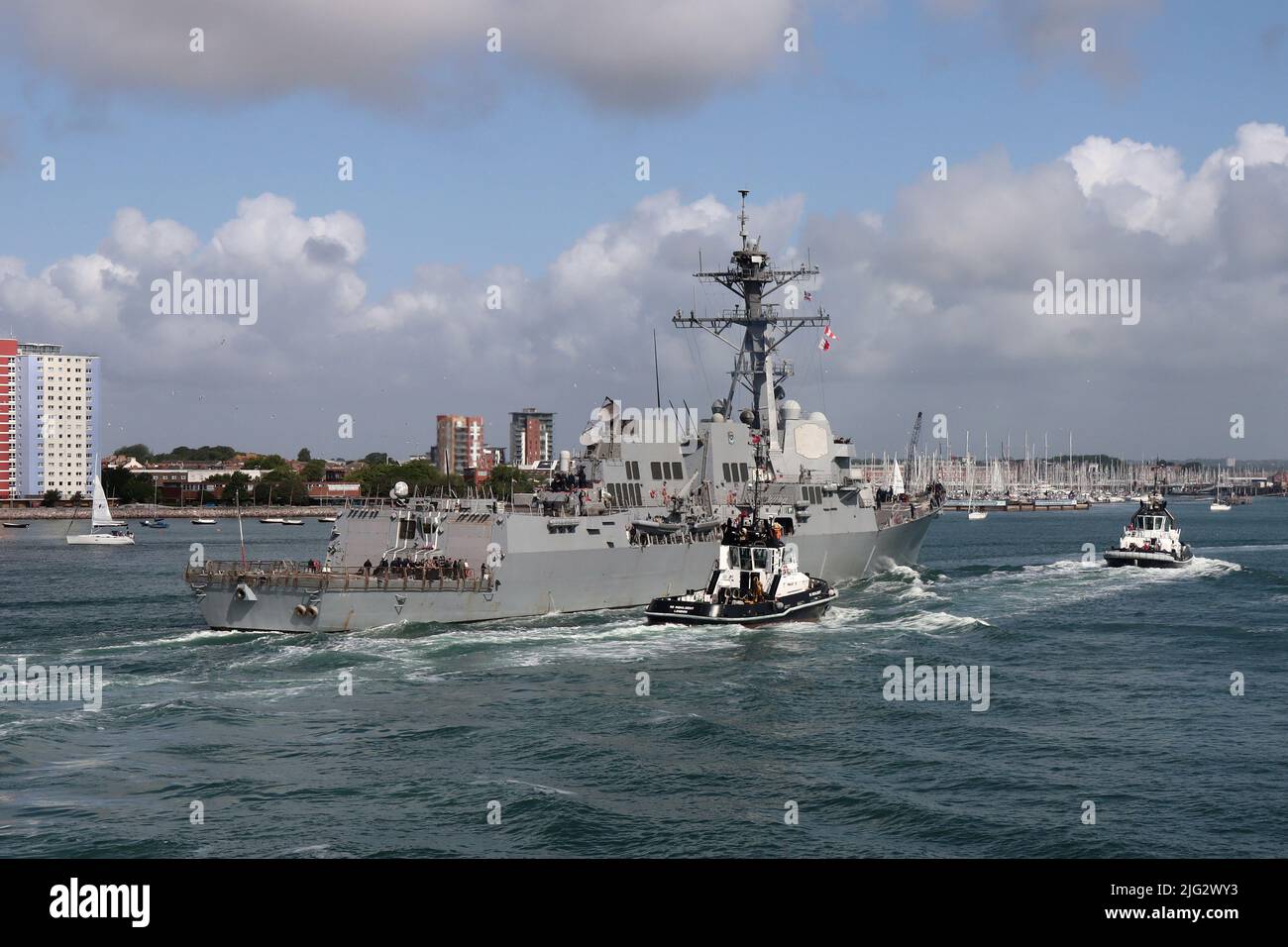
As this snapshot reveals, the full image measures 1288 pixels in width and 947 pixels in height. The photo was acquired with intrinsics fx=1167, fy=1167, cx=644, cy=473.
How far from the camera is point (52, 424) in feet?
549

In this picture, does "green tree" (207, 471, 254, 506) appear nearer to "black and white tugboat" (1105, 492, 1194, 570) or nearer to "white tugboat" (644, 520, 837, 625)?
"black and white tugboat" (1105, 492, 1194, 570)

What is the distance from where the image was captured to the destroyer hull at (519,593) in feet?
119

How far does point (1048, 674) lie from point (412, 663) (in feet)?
57.1

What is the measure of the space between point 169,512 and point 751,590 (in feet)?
473

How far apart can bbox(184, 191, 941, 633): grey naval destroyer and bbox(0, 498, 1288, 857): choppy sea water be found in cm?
121

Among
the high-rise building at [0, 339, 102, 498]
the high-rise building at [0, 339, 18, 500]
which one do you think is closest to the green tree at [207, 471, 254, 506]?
the high-rise building at [0, 339, 102, 498]

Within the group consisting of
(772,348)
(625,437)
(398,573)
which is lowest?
(398,573)

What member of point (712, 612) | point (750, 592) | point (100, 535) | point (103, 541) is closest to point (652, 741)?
point (712, 612)

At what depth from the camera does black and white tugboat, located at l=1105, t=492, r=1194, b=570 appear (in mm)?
60344

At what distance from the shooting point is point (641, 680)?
2983cm

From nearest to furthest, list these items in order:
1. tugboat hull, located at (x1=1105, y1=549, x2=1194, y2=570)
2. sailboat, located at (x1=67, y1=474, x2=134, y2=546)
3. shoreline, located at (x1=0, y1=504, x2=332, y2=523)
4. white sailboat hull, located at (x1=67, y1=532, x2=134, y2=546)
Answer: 1. tugboat hull, located at (x1=1105, y1=549, x2=1194, y2=570)
2. white sailboat hull, located at (x1=67, y1=532, x2=134, y2=546)
3. sailboat, located at (x1=67, y1=474, x2=134, y2=546)
4. shoreline, located at (x1=0, y1=504, x2=332, y2=523)

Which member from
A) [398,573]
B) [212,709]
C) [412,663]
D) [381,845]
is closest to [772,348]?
[398,573]

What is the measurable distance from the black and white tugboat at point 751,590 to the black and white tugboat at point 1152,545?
26.1 m

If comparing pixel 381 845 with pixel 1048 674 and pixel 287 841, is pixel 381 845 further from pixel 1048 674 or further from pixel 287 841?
pixel 1048 674
